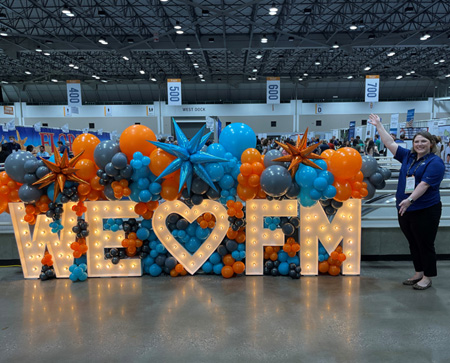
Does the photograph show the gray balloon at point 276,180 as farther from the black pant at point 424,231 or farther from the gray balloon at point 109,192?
the gray balloon at point 109,192

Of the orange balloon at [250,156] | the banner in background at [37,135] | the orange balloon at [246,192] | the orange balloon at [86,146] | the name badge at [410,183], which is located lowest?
the orange balloon at [246,192]

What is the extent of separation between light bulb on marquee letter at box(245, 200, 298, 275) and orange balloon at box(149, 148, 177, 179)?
104 cm

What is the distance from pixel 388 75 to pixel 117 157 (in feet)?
94.9

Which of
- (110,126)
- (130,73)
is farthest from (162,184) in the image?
(110,126)

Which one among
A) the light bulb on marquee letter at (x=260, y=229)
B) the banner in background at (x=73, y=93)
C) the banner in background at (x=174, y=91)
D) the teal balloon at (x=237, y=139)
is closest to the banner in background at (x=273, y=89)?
the banner in background at (x=174, y=91)

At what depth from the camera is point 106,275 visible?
407 cm

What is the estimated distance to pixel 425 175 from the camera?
3285 millimetres

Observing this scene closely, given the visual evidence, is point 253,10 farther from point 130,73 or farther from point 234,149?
point 130,73

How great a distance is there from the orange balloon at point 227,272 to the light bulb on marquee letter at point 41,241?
1.79 metres

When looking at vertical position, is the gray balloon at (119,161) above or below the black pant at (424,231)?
above

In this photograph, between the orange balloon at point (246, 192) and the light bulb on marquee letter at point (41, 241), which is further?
the light bulb on marquee letter at point (41, 241)

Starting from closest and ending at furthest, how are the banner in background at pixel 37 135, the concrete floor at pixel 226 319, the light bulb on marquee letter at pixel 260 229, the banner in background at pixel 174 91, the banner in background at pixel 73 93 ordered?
the concrete floor at pixel 226 319 < the light bulb on marquee letter at pixel 260 229 < the banner in background at pixel 37 135 < the banner in background at pixel 174 91 < the banner in background at pixel 73 93

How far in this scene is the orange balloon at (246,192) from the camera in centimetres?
371

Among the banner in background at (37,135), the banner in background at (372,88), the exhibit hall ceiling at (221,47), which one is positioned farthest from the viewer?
the banner in background at (372,88)
